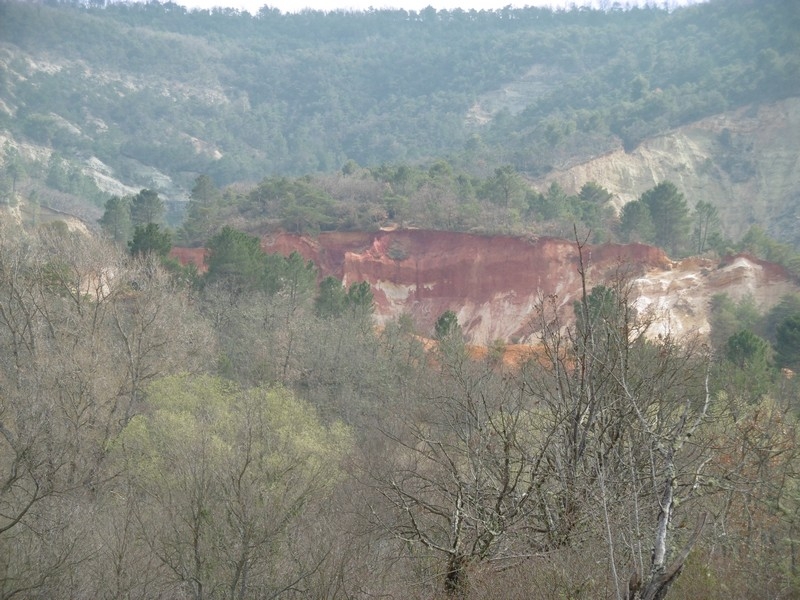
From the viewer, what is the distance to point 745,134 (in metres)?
84.0

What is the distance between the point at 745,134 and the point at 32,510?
80422 mm

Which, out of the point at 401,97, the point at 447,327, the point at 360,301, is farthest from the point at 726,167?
the point at 401,97

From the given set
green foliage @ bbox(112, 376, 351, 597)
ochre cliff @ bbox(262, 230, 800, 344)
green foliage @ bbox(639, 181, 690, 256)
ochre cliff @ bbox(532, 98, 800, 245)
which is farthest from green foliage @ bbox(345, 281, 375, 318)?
ochre cliff @ bbox(532, 98, 800, 245)

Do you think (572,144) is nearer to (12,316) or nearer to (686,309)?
(686,309)

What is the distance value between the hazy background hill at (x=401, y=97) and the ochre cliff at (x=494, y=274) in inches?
752

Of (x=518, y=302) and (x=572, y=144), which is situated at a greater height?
(x=572, y=144)

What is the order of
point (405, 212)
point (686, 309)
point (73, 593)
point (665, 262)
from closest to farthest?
point (73, 593) < point (686, 309) < point (665, 262) < point (405, 212)

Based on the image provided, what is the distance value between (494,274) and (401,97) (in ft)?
298

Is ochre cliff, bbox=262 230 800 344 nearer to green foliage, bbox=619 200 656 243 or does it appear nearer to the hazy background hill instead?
green foliage, bbox=619 200 656 243

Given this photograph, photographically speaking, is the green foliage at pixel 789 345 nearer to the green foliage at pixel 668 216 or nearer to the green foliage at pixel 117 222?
the green foliage at pixel 668 216

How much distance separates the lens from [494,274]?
199 ft

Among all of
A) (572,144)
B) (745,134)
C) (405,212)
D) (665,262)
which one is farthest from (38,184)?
(745,134)

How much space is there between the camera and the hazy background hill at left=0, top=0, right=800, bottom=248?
273ft

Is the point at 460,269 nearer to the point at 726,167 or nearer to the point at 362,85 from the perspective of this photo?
the point at 726,167
